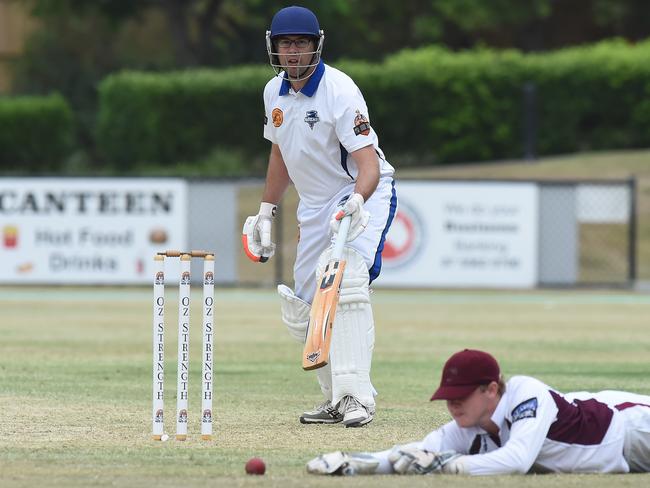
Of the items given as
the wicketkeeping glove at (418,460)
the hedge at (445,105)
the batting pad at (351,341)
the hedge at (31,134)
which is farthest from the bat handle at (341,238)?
the hedge at (31,134)

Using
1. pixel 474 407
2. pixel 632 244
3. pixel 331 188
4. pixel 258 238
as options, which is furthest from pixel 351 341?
pixel 632 244

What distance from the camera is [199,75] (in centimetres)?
3303

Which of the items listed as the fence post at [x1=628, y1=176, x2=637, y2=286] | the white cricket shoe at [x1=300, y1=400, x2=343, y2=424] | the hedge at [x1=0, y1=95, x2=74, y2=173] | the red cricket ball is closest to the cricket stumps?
the red cricket ball

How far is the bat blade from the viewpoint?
683 centimetres

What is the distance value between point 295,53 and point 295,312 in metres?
1.37

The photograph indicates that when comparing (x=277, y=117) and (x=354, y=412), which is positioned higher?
(x=277, y=117)

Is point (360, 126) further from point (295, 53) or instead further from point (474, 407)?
point (474, 407)

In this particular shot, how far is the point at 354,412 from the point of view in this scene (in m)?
7.48

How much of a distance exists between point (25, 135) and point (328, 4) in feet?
33.5

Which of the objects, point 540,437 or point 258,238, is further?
point 258,238

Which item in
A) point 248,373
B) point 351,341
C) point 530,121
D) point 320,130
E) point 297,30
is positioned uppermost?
point 530,121

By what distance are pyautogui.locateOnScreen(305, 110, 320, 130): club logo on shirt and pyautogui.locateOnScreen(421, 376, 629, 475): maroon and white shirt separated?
2.22 metres

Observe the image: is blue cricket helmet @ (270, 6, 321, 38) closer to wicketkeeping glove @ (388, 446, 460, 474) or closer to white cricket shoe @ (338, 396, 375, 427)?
white cricket shoe @ (338, 396, 375, 427)

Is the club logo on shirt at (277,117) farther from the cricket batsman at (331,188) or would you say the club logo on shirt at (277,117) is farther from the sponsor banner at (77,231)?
the sponsor banner at (77,231)
